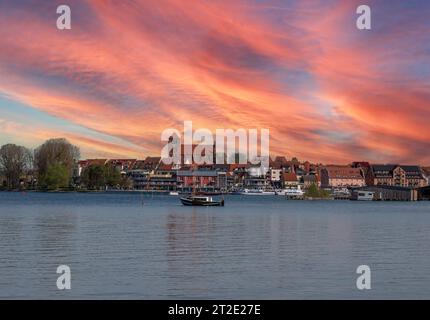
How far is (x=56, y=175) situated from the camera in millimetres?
188500

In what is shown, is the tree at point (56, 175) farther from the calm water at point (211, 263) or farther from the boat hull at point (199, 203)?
the calm water at point (211, 263)

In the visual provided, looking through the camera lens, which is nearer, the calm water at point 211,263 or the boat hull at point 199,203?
the calm water at point 211,263

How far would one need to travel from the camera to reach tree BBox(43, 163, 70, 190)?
188750 mm

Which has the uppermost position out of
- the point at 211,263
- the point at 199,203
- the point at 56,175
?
the point at 56,175

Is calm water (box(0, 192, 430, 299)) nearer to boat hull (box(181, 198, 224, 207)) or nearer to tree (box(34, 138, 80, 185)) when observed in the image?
boat hull (box(181, 198, 224, 207))

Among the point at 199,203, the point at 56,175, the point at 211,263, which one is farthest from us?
the point at 56,175

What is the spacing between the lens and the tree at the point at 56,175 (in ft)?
619

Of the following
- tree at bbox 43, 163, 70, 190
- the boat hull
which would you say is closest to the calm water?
the boat hull

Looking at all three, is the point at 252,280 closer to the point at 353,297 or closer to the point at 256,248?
the point at 353,297

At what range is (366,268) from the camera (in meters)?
32.5

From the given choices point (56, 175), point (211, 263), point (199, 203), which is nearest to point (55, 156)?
point (56, 175)

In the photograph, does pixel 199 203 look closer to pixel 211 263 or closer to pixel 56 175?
pixel 56 175

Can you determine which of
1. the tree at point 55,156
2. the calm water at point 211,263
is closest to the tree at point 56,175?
the tree at point 55,156
